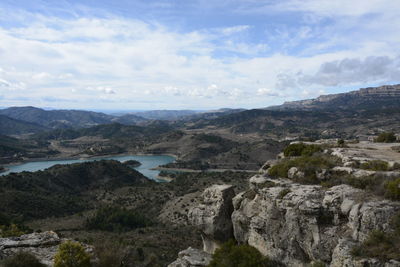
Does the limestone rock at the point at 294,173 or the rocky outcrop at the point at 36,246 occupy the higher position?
the limestone rock at the point at 294,173

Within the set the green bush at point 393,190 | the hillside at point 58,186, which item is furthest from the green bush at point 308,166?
the hillside at point 58,186

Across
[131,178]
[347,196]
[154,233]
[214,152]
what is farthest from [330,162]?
[214,152]

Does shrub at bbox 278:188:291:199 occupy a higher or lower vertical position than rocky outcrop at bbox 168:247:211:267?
higher

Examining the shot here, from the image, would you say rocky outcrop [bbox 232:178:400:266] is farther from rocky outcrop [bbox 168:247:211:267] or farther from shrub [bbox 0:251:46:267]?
shrub [bbox 0:251:46:267]

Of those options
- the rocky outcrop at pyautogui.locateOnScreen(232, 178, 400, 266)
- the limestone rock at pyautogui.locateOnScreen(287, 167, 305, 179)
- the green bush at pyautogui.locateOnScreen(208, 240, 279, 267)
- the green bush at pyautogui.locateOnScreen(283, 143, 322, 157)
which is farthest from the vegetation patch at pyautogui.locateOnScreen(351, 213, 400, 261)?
the green bush at pyautogui.locateOnScreen(283, 143, 322, 157)

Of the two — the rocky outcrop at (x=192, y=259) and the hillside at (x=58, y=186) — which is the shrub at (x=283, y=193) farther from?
the hillside at (x=58, y=186)

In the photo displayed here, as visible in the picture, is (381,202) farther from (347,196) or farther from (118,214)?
(118,214)
